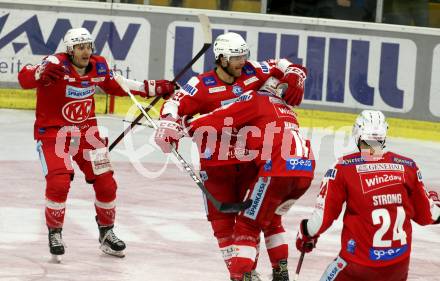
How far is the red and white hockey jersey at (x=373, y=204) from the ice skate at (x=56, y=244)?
2839 mm

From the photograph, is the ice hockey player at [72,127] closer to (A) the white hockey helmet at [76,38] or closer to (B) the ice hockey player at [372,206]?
(A) the white hockey helmet at [76,38]

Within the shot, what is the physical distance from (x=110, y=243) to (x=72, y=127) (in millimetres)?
899

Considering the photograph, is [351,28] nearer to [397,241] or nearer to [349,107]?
[349,107]

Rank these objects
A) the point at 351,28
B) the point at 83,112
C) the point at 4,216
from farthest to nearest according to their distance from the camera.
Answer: the point at 351,28 → the point at 4,216 → the point at 83,112

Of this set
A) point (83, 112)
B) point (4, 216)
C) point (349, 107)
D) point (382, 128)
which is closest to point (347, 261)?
point (382, 128)

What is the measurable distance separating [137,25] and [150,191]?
167 inches

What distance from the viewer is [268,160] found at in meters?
7.91

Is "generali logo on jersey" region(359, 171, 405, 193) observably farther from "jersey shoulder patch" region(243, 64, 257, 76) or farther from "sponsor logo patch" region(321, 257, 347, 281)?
"jersey shoulder patch" region(243, 64, 257, 76)

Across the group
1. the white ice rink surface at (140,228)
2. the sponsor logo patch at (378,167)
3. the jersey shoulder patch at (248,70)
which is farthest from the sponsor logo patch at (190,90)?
the sponsor logo patch at (378,167)

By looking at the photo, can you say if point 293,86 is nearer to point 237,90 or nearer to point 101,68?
point 237,90

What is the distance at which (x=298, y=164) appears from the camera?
312 inches

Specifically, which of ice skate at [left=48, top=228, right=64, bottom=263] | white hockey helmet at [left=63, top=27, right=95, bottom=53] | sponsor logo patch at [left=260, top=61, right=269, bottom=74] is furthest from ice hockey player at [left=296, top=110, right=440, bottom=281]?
white hockey helmet at [left=63, top=27, right=95, bottom=53]

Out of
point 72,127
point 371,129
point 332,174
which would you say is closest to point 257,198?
point 332,174

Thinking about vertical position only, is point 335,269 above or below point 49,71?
below
